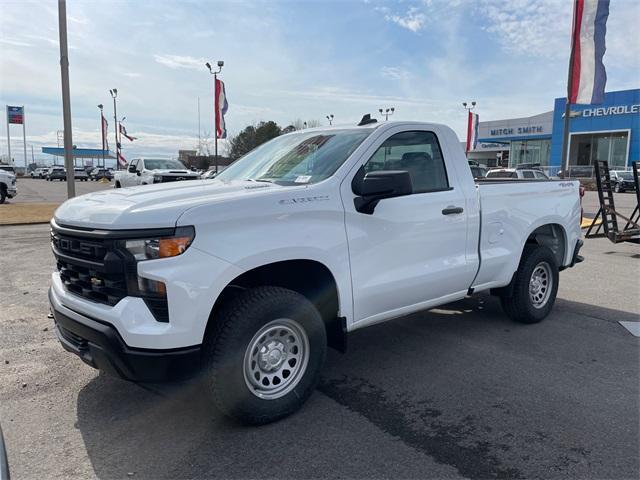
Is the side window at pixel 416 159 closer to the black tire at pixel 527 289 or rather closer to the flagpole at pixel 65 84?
the black tire at pixel 527 289

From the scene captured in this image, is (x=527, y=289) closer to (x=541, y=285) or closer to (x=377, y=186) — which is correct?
(x=541, y=285)

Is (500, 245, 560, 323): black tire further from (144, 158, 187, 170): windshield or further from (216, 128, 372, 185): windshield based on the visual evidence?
(144, 158, 187, 170): windshield

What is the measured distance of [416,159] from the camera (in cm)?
443

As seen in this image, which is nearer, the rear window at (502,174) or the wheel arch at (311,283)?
the wheel arch at (311,283)

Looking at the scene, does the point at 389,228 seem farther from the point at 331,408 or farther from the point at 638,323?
the point at 638,323

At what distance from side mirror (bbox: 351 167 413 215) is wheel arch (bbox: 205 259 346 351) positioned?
0.55 metres

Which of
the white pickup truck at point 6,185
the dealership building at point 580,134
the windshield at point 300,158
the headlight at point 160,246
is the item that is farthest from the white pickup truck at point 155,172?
the dealership building at point 580,134

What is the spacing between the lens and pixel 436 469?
2.89m

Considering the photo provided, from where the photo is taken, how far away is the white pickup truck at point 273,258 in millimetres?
2902

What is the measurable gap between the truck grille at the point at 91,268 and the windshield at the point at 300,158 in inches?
54.0

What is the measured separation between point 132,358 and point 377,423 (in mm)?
1633

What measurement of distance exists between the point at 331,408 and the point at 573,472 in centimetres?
154

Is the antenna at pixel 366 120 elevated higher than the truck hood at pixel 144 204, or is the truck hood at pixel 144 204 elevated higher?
the antenna at pixel 366 120

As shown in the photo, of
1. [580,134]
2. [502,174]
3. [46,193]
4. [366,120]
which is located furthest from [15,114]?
[366,120]
